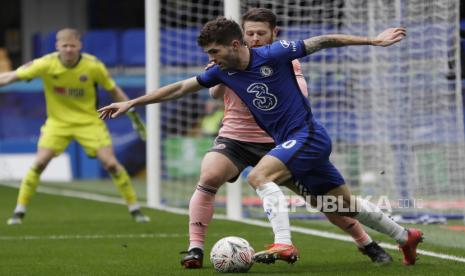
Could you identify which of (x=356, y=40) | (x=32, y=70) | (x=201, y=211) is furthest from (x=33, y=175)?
(x=356, y=40)

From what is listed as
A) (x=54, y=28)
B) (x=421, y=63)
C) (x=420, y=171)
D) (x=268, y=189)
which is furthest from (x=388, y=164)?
(x=54, y=28)

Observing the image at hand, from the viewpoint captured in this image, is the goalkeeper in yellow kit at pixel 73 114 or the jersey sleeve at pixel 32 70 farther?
the goalkeeper in yellow kit at pixel 73 114

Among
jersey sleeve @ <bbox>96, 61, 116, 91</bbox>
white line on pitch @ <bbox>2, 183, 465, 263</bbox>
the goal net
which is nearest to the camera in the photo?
white line on pitch @ <bbox>2, 183, 465, 263</bbox>

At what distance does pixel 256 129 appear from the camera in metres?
8.16

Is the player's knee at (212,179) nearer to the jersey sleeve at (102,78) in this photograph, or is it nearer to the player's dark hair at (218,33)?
the player's dark hair at (218,33)

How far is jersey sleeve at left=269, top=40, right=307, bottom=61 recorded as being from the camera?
7.45 meters

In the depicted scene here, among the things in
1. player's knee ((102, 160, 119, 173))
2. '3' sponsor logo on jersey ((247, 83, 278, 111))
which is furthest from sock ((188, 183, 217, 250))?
player's knee ((102, 160, 119, 173))

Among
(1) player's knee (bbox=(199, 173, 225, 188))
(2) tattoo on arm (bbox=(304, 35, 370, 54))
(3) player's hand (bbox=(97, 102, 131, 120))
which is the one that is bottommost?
(1) player's knee (bbox=(199, 173, 225, 188))

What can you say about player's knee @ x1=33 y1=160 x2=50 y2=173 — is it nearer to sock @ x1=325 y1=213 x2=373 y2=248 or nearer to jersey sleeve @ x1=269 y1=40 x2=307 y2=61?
sock @ x1=325 y1=213 x2=373 y2=248

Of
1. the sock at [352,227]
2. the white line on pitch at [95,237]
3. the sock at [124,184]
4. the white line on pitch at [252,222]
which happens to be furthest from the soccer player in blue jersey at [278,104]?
the sock at [124,184]

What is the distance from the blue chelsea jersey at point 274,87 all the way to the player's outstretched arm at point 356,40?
8 cm

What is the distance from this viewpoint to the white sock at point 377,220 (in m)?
7.73

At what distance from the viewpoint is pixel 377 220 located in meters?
7.76

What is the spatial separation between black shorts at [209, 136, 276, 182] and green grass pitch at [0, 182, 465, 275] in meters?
0.74
